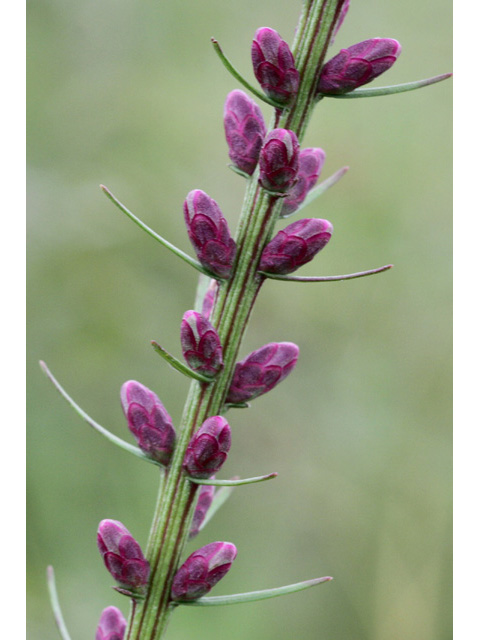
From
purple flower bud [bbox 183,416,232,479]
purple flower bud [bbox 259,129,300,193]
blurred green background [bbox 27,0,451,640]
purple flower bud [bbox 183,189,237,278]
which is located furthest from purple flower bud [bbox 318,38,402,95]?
blurred green background [bbox 27,0,451,640]

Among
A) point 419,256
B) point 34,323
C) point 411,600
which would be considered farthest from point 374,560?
point 34,323

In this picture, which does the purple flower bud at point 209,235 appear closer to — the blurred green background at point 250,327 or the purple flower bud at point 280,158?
the purple flower bud at point 280,158

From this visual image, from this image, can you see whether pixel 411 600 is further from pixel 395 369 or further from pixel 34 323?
pixel 34 323

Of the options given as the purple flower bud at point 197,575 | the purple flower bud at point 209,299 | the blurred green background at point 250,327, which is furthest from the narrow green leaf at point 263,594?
the blurred green background at point 250,327

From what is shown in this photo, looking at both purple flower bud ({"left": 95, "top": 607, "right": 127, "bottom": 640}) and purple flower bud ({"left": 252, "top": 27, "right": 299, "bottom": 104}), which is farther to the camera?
purple flower bud ({"left": 95, "top": 607, "right": 127, "bottom": 640})

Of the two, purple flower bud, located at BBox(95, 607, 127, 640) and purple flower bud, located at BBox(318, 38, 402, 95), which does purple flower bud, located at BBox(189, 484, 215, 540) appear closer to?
purple flower bud, located at BBox(95, 607, 127, 640)

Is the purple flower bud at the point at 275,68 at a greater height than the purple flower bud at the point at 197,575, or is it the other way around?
the purple flower bud at the point at 275,68
